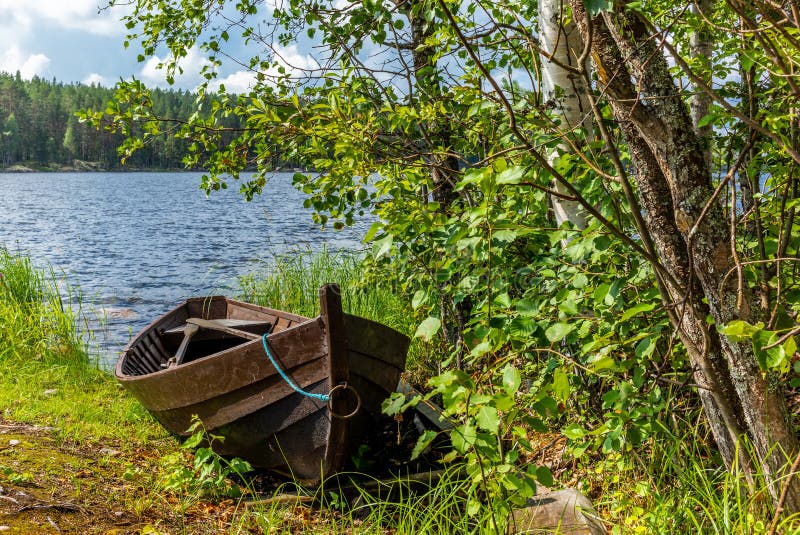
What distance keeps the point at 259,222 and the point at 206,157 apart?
29.8 m

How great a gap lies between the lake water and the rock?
502cm

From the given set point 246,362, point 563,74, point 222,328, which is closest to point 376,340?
point 246,362

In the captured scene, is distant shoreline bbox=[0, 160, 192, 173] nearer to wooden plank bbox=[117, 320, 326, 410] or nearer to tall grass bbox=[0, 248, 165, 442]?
tall grass bbox=[0, 248, 165, 442]

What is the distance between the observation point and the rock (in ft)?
10.5

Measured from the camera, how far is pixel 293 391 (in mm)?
4551

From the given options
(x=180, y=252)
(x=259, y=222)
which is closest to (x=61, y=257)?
(x=180, y=252)

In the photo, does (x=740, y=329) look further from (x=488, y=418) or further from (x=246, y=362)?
(x=246, y=362)

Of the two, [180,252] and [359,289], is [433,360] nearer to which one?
[359,289]

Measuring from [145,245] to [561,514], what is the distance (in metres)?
25.1

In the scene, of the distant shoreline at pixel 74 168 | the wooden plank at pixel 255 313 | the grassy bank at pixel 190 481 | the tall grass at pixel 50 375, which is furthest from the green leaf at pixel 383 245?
the distant shoreline at pixel 74 168

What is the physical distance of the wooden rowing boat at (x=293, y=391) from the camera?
14.7 ft

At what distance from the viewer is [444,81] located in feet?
14.4

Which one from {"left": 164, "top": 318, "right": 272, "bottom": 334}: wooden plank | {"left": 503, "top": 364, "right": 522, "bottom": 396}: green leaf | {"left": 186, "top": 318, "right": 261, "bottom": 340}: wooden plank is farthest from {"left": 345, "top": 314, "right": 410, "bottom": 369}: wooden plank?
{"left": 503, "top": 364, "right": 522, "bottom": 396}: green leaf

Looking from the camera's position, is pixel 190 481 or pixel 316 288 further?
pixel 316 288
